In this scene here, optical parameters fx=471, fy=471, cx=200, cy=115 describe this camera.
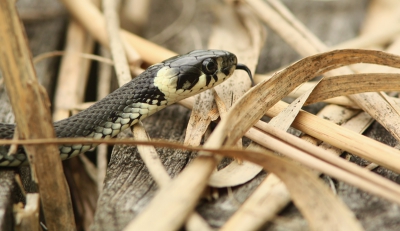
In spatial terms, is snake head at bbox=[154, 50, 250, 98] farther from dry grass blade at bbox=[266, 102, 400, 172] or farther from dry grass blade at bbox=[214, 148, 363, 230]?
dry grass blade at bbox=[214, 148, 363, 230]

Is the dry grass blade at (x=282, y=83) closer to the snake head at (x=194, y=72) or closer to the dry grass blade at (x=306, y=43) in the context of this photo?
the dry grass blade at (x=306, y=43)

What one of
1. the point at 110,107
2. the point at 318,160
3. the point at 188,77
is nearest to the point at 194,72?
the point at 188,77

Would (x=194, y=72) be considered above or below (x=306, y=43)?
above

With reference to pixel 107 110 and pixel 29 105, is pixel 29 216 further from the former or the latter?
pixel 107 110

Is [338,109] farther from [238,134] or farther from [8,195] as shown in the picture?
[8,195]

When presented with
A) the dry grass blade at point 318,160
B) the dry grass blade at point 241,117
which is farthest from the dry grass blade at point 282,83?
the dry grass blade at point 318,160

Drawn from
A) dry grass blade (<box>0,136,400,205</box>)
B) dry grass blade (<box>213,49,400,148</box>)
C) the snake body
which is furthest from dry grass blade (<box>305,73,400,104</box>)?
the snake body

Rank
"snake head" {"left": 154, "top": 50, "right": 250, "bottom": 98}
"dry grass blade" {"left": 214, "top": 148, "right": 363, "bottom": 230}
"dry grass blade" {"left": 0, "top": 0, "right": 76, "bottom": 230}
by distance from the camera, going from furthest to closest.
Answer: "snake head" {"left": 154, "top": 50, "right": 250, "bottom": 98}, "dry grass blade" {"left": 0, "top": 0, "right": 76, "bottom": 230}, "dry grass blade" {"left": 214, "top": 148, "right": 363, "bottom": 230}
